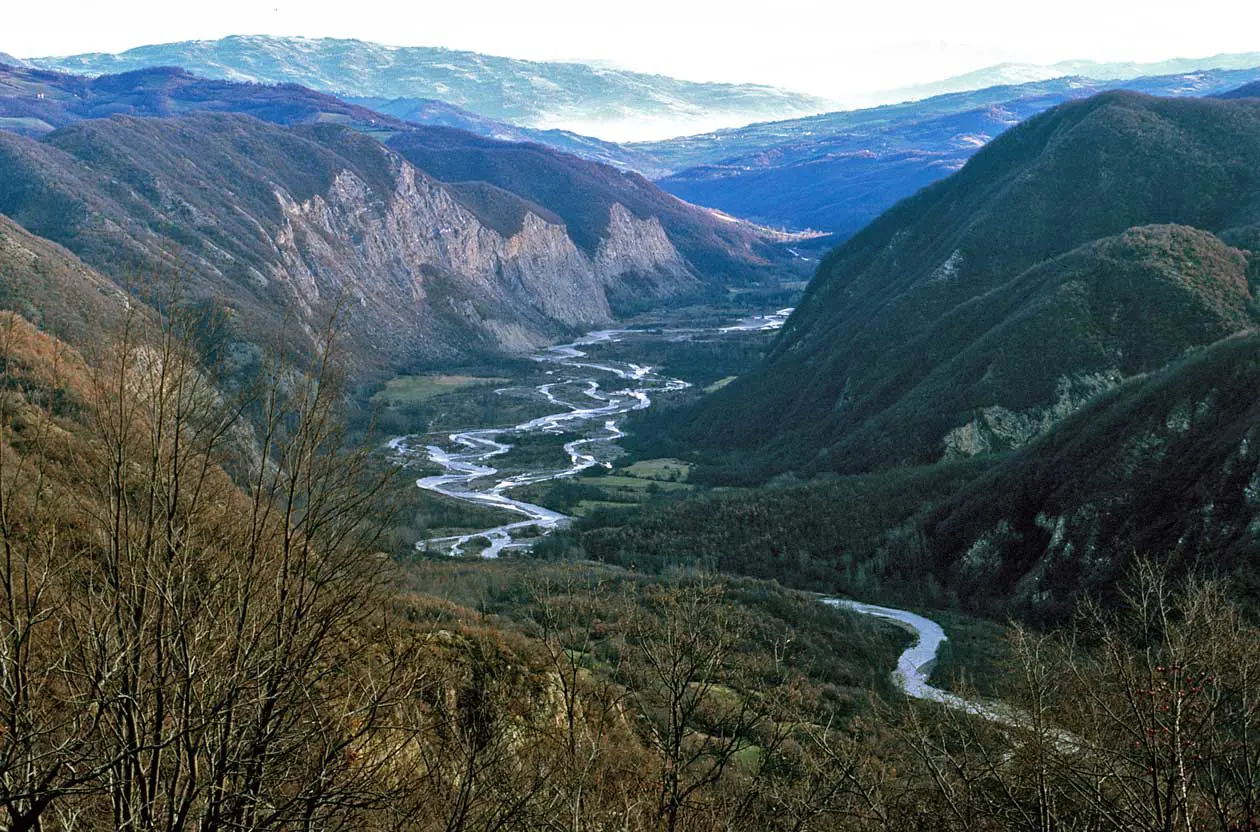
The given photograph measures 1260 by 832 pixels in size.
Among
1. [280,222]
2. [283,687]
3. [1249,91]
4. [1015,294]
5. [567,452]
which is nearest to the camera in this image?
[283,687]

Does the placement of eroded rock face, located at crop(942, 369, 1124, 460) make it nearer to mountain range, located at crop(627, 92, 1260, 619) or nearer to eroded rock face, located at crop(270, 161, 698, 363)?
mountain range, located at crop(627, 92, 1260, 619)

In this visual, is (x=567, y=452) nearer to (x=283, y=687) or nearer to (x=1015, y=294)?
(x=1015, y=294)

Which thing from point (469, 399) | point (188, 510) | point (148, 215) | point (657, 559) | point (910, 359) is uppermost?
point (188, 510)

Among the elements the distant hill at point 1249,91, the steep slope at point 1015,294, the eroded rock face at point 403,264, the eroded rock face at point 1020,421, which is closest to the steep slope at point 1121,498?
the eroded rock face at point 1020,421

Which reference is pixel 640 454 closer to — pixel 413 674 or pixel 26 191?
pixel 26 191

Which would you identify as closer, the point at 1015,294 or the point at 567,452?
the point at 1015,294

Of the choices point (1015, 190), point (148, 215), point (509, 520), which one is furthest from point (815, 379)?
point (148, 215)

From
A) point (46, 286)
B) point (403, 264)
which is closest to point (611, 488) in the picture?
point (46, 286)
